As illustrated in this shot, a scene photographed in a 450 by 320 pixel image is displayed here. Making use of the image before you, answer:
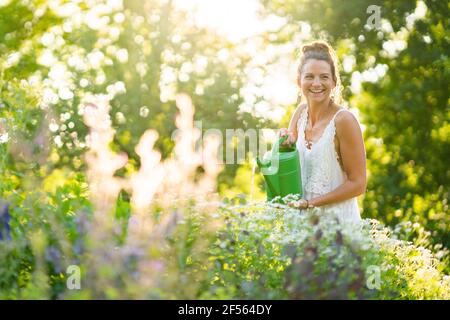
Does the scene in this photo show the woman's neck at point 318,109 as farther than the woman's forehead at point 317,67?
Yes

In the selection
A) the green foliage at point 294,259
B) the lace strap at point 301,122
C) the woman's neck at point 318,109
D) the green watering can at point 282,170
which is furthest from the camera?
the lace strap at point 301,122

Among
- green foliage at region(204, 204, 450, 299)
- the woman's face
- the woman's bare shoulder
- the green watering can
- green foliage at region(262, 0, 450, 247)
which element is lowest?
green foliage at region(204, 204, 450, 299)

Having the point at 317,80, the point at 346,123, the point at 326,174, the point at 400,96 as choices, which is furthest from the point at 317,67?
the point at 400,96

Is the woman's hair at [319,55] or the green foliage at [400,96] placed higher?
the green foliage at [400,96]

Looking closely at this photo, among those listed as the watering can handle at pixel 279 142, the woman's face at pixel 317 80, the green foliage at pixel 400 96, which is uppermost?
the green foliage at pixel 400 96

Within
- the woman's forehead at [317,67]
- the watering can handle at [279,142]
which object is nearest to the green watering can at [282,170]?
the watering can handle at [279,142]

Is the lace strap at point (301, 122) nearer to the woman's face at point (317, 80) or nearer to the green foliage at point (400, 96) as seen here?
the woman's face at point (317, 80)

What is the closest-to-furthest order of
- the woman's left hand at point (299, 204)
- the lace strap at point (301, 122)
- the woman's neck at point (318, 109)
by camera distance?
the woman's left hand at point (299, 204)
the woman's neck at point (318, 109)
the lace strap at point (301, 122)

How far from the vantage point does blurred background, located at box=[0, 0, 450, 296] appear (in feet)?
26.0

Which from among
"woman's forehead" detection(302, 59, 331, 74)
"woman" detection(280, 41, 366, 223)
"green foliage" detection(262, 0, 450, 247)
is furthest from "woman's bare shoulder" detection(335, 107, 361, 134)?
"green foliage" detection(262, 0, 450, 247)

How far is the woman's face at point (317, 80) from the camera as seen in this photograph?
4.21m

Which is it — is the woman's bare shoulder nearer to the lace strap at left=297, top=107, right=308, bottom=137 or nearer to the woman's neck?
the woman's neck

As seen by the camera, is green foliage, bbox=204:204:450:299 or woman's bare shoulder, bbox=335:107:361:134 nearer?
green foliage, bbox=204:204:450:299
